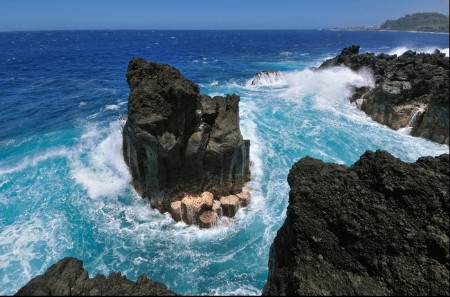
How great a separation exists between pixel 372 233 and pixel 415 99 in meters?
27.7

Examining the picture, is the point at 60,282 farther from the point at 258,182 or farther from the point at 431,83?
the point at 431,83

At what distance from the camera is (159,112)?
49.8ft

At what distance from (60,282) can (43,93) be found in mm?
42329

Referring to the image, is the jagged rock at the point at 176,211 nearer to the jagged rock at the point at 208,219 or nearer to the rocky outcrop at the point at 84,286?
the jagged rock at the point at 208,219

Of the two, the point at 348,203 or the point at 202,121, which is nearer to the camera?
the point at 348,203

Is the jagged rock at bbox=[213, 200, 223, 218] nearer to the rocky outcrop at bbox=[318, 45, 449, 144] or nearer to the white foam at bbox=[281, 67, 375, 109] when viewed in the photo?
the rocky outcrop at bbox=[318, 45, 449, 144]

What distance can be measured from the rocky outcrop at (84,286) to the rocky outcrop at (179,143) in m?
9.08

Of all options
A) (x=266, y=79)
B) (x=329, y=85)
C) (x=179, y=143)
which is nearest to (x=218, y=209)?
(x=179, y=143)

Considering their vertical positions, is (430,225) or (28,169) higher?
(430,225)

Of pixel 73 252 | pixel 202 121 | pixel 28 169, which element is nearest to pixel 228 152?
pixel 202 121

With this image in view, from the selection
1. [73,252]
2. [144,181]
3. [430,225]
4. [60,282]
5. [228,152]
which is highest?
[430,225]

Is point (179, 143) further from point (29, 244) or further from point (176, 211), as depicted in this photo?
point (29, 244)

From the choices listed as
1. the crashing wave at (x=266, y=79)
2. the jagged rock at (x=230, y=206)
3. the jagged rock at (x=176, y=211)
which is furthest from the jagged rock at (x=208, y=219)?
the crashing wave at (x=266, y=79)

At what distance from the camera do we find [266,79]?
4997cm
